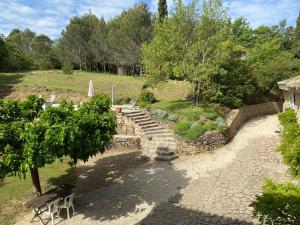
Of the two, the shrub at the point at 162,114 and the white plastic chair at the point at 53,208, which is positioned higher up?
the shrub at the point at 162,114

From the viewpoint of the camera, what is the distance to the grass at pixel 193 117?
17734 mm

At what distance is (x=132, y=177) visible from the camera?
1425cm

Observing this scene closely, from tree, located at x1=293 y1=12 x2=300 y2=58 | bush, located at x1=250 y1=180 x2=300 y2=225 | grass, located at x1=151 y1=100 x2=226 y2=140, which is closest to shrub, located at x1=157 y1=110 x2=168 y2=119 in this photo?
grass, located at x1=151 y1=100 x2=226 y2=140

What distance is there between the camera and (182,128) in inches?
709

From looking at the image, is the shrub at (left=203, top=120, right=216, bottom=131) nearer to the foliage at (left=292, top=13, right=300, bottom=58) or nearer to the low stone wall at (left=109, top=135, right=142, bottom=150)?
the low stone wall at (left=109, top=135, right=142, bottom=150)

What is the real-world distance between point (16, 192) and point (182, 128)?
33.3 ft

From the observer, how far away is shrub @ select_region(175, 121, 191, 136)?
58.5 feet

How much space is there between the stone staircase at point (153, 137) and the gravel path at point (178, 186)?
2.68ft

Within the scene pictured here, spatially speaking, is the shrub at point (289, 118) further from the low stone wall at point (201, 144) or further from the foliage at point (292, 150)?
the low stone wall at point (201, 144)

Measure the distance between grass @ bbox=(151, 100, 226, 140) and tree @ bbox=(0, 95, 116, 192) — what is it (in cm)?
789

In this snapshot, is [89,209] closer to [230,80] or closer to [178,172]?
[178,172]

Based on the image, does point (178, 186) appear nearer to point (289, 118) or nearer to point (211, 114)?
point (211, 114)

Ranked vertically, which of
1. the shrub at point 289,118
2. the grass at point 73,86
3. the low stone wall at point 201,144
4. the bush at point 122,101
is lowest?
the low stone wall at point 201,144

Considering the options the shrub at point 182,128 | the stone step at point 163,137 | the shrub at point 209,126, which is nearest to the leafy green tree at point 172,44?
the shrub at point 182,128
